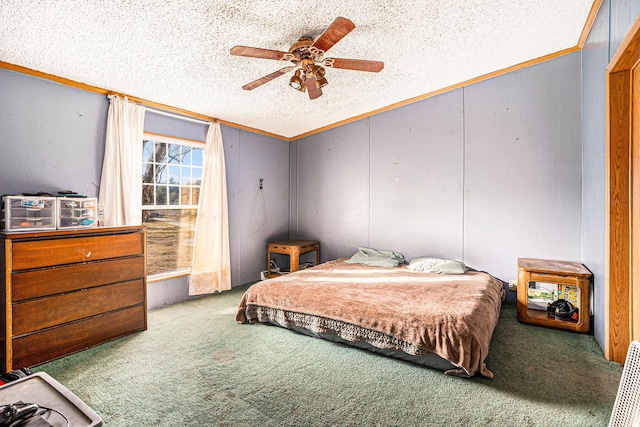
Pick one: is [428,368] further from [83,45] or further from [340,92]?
[83,45]

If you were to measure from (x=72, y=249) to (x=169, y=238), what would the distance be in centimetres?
156

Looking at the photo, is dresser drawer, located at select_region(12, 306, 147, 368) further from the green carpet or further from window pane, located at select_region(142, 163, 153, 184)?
window pane, located at select_region(142, 163, 153, 184)

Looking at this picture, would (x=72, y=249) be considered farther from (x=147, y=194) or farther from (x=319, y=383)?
(x=319, y=383)

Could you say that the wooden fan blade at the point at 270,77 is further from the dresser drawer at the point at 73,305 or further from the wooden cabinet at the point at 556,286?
the wooden cabinet at the point at 556,286

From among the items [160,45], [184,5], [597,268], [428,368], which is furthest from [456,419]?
[160,45]

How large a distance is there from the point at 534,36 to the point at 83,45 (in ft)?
13.3

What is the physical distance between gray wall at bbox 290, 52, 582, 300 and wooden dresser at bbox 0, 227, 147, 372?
303 cm

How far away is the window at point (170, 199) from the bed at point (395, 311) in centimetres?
154

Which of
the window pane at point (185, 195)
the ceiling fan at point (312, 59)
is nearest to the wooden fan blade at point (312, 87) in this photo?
the ceiling fan at point (312, 59)

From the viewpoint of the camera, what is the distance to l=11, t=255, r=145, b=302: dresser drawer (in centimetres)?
231

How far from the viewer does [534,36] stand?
3.12 m

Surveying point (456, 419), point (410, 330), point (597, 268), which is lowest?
point (456, 419)

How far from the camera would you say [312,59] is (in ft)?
8.25

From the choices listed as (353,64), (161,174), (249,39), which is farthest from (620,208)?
(161,174)
